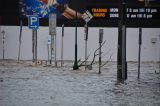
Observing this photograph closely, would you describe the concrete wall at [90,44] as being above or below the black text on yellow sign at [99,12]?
below

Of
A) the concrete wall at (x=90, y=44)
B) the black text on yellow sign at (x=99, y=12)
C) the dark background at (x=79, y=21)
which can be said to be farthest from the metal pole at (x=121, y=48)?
the concrete wall at (x=90, y=44)

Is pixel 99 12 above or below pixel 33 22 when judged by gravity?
above

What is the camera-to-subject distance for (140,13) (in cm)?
4009

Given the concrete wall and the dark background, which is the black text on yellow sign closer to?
the dark background

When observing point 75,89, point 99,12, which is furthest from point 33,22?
point 75,89

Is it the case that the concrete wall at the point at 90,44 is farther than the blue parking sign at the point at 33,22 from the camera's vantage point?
Yes

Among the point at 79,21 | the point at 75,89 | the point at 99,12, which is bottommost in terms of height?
the point at 75,89

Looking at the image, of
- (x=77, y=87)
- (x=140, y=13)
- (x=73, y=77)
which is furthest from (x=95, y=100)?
(x=140, y=13)

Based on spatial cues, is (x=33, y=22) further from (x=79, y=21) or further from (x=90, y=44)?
(x=90, y=44)

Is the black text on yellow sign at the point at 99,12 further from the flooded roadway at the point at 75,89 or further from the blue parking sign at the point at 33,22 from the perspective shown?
the flooded roadway at the point at 75,89

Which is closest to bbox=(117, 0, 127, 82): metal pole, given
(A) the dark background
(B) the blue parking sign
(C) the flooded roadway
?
(C) the flooded roadway

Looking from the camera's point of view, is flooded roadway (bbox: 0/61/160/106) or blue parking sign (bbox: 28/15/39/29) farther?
blue parking sign (bbox: 28/15/39/29)

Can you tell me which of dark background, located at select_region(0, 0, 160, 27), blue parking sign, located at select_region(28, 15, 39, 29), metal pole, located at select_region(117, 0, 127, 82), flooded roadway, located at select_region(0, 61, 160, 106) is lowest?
flooded roadway, located at select_region(0, 61, 160, 106)

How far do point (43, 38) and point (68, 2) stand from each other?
288 centimetres
